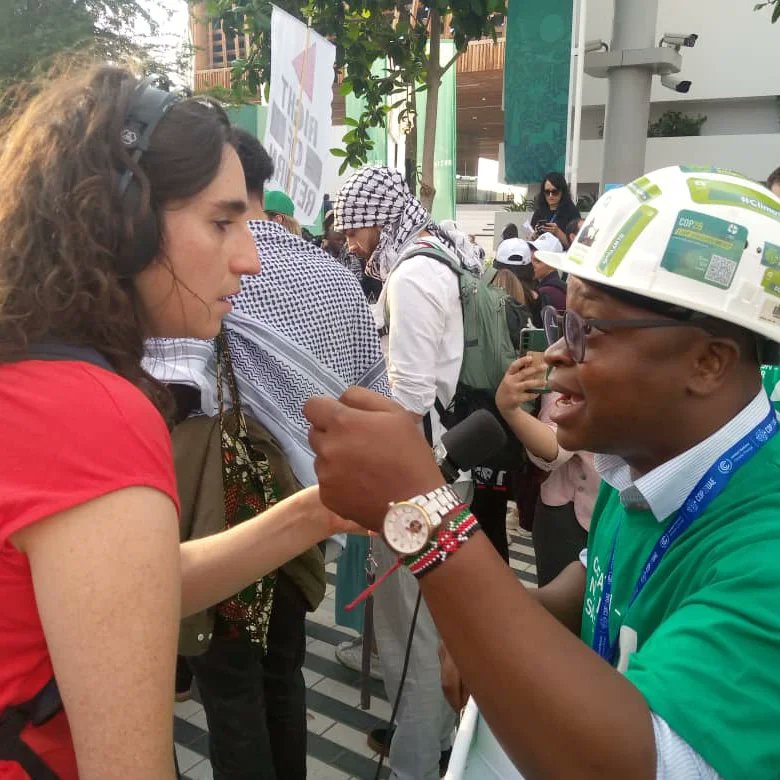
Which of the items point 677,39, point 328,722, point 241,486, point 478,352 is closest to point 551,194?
point 677,39

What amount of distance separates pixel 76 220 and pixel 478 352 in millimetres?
2327

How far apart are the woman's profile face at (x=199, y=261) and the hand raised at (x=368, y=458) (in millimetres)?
450

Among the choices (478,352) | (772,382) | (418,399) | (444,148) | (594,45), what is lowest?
(418,399)

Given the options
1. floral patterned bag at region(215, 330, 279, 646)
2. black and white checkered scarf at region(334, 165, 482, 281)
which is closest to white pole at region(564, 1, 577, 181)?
black and white checkered scarf at region(334, 165, 482, 281)

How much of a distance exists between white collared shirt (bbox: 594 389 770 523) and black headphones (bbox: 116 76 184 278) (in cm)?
93

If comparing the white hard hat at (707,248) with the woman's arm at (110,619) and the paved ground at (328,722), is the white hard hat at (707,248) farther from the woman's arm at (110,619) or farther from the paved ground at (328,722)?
the paved ground at (328,722)

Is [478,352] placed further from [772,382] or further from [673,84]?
[673,84]

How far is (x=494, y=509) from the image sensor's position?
367 centimetres

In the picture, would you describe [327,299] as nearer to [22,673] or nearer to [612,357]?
[612,357]

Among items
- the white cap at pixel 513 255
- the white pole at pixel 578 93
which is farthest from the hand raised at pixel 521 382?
the white pole at pixel 578 93

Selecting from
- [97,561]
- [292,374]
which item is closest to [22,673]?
[97,561]

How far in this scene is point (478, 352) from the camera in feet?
11.0

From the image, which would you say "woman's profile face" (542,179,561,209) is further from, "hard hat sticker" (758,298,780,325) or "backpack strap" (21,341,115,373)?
"backpack strap" (21,341,115,373)

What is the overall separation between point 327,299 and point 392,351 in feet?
2.22
